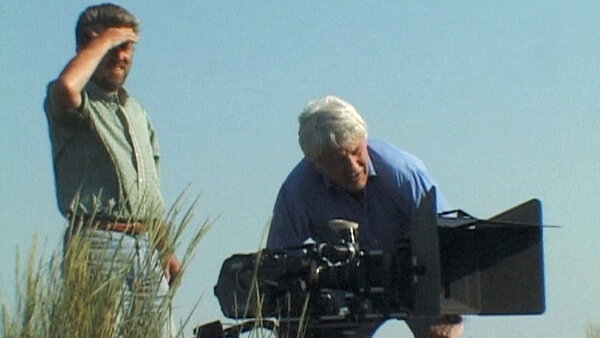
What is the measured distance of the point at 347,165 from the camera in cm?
504

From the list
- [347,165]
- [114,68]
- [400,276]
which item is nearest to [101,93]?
[114,68]

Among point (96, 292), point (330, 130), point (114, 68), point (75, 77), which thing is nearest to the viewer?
point (96, 292)

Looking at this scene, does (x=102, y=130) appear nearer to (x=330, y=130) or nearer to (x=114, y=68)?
→ (x=114, y=68)

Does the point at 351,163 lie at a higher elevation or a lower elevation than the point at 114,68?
lower

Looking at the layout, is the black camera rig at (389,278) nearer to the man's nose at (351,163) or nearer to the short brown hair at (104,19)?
the man's nose at (351,163)

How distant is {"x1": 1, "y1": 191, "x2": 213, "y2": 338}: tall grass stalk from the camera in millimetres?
3324

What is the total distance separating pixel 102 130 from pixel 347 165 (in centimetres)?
105

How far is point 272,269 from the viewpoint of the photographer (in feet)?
14.2

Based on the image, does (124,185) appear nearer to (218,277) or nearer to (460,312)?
(218,277)

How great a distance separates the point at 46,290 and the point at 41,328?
0.09 metres

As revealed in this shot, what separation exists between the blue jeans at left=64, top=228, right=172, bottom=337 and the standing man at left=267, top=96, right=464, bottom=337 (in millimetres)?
1573

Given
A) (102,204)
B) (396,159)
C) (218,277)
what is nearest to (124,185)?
(102,204)

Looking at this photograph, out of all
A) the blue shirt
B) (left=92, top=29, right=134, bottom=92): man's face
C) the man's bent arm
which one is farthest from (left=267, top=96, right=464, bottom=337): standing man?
the man's bent arm

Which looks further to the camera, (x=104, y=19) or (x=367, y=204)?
(x=367, y=204)
